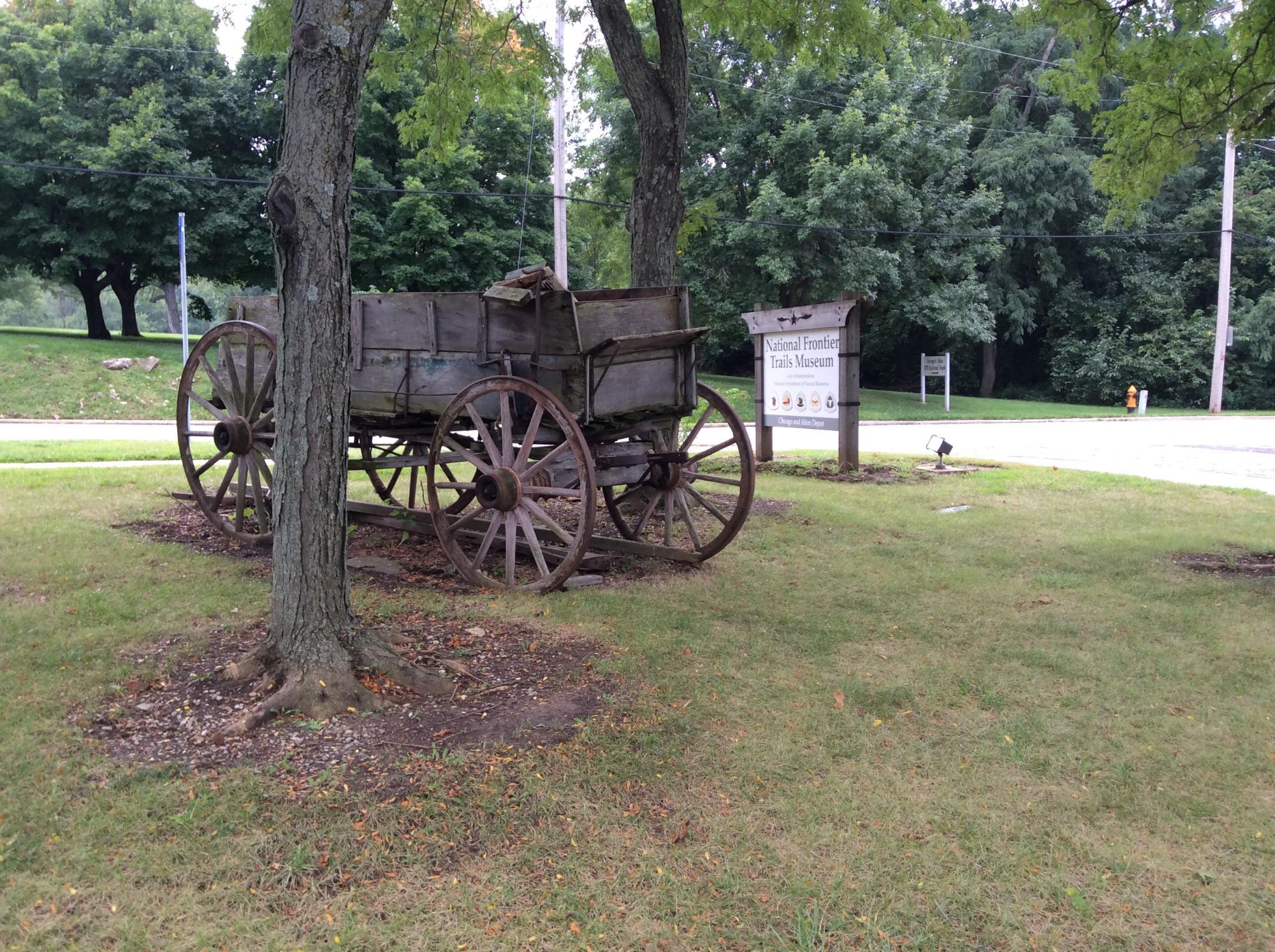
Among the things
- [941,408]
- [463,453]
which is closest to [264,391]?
[463,453]

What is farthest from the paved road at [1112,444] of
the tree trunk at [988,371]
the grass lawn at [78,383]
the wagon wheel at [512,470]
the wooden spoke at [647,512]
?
the grass lawn at [78,383]

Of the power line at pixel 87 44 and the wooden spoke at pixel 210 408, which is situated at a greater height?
the power line at pixel 87 44

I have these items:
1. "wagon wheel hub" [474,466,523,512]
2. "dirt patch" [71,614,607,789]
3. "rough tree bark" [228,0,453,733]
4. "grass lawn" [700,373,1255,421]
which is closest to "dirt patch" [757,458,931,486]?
"wagon wheel hub" [474,466,523,512]

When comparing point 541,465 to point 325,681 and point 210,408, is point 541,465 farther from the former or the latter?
point 210,408

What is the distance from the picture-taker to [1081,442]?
18266mm

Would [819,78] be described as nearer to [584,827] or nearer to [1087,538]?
[1087,538]

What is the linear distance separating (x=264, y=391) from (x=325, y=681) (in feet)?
11.1

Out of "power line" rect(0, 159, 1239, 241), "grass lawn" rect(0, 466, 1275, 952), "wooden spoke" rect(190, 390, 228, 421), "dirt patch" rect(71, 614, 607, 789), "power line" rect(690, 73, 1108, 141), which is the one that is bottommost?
"grass lawn" rect(0, 466, 1275, 952)

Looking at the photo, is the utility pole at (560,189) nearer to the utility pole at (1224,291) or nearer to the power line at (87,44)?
the power line at (87,44)

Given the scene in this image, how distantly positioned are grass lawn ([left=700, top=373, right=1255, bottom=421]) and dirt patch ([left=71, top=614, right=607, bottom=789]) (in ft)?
65.9

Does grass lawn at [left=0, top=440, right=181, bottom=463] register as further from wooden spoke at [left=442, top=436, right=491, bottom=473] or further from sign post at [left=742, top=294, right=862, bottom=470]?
A: sign post at [left=742, top=294, right=862, bottom=470]

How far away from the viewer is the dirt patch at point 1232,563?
679 cm

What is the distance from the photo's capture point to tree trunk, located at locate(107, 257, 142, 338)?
29.9m

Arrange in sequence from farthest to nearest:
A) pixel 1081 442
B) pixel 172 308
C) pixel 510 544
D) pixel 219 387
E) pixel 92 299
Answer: pixel 172 308, pixel 92 299, pixel 1081 442, pixel 219 387, pixel 510 544
